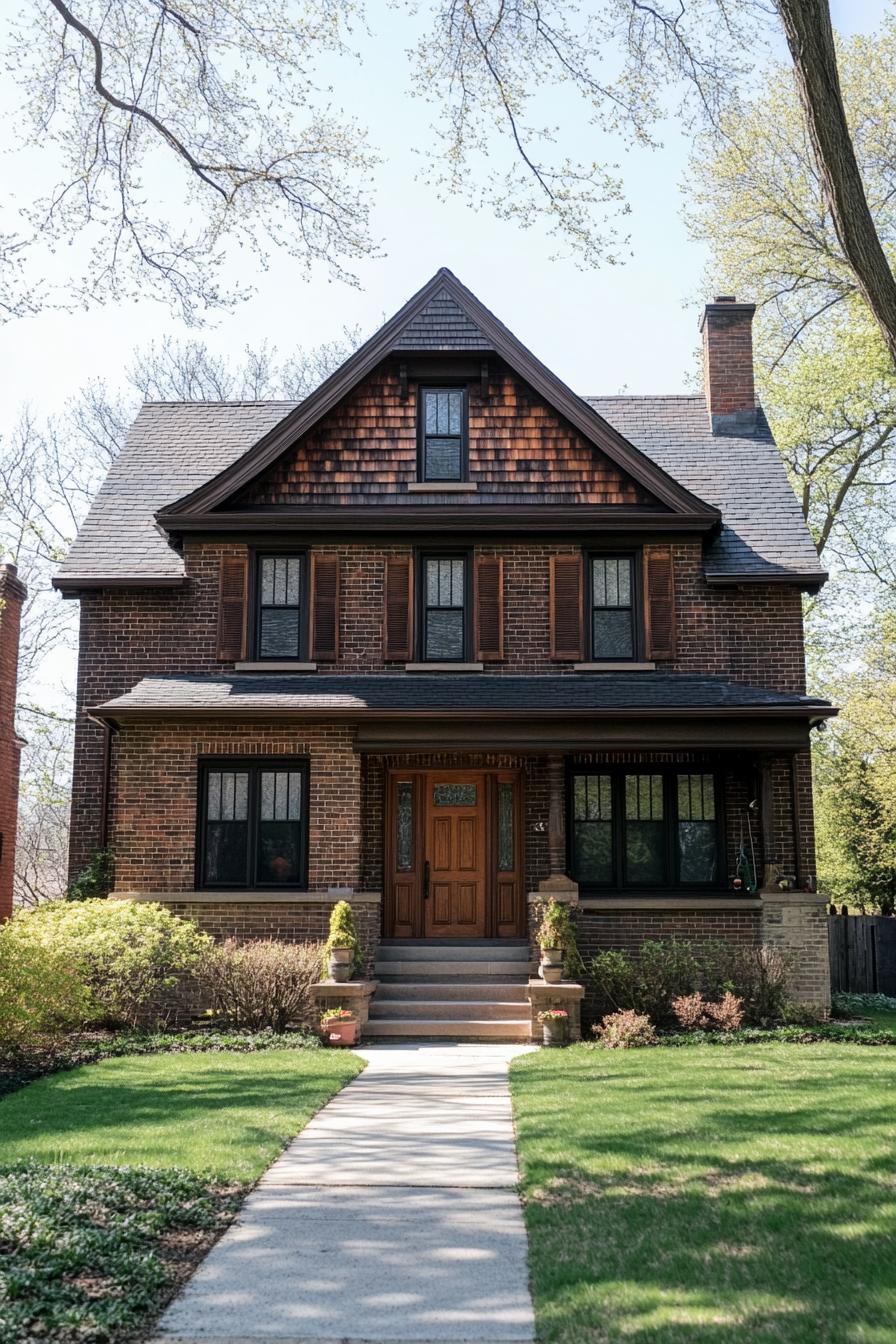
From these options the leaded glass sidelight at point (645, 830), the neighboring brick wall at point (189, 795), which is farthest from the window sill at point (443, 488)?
the leaded glass sidelight at point (645, 830)

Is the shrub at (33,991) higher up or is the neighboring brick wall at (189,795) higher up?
the neighboring brick wall at (189,795)

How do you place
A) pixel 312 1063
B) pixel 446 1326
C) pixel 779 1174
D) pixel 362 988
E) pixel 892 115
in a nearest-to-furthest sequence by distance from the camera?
pixel 446 1326 < pixel 779 1174 < pixel 312 1063 < pixel 362 988 < pixel 892 115

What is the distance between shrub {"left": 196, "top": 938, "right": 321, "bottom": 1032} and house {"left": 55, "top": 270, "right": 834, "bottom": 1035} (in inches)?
53.4

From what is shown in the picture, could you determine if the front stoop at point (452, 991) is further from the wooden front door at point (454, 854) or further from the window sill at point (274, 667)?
the window sill at point (274, 667)

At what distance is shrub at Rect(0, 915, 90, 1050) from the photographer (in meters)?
11.7

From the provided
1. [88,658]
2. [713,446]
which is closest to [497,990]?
[88,658]

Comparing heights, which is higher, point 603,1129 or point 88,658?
point 88,658

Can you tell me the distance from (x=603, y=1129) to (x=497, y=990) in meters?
6.54

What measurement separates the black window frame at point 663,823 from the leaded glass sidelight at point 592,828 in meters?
0.04

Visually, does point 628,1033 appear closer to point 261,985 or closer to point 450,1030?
point 450,1030

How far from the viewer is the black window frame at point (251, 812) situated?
16.0m

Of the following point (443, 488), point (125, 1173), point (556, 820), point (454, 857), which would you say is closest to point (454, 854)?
point (454, 857)

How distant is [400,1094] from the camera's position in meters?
10.3

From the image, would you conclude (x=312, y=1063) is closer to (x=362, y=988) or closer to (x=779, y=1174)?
(x=362, y=988)
